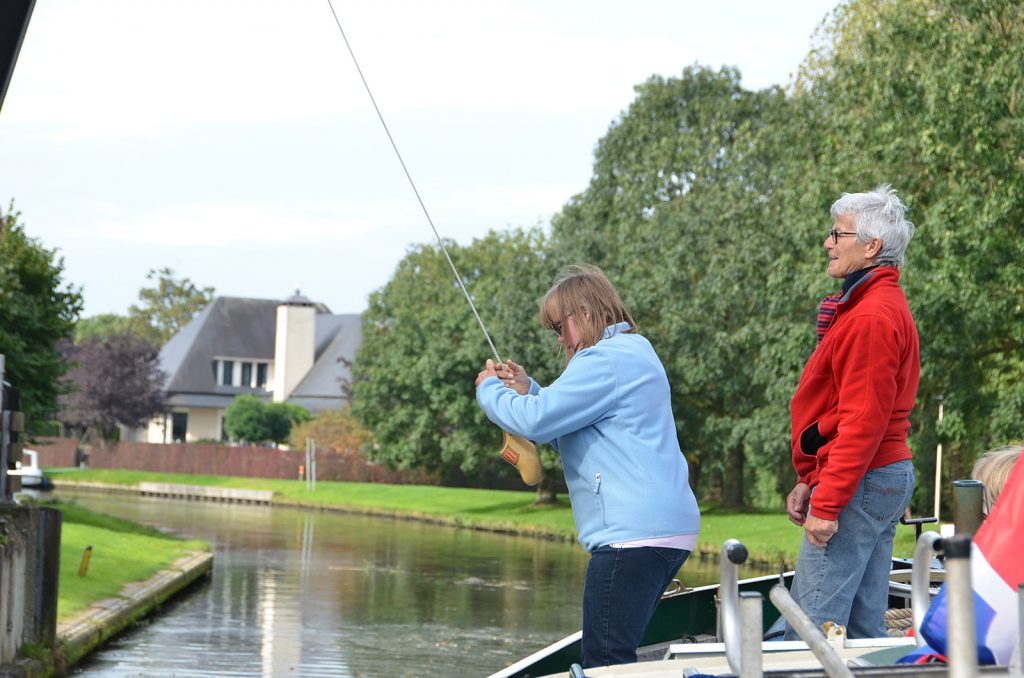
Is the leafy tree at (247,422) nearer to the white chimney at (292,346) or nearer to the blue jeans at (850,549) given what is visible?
the white chimney at (292,346)

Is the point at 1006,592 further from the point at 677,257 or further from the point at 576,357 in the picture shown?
the point at 677,257

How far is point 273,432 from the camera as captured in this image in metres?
70.8

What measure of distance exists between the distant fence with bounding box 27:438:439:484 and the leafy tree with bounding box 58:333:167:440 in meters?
1.49

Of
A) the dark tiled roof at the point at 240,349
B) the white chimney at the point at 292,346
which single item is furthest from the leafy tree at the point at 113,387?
the white chimney at the point at 292,346

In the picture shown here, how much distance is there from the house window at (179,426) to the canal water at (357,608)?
156ft

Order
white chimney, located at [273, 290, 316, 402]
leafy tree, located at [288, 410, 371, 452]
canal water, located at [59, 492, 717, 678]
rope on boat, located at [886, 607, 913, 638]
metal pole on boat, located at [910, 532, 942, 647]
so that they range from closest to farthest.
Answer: metal pole on boat, located at [910, 532, 942, 647] → rope on boat, located at [886, 607, 913, 638] → canal water, located at [59, 492, 717, 678] → leafy tree, located at [288, 410, 371, 452] → white chimney, located at [273, 290, 316, 402]

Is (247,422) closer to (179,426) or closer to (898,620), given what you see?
(179,426)

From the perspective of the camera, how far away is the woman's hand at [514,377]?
4973 mm

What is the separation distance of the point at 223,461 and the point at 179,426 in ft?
56.5

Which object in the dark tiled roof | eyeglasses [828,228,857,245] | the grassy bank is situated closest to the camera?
eyeglasses [828,228,857,245]

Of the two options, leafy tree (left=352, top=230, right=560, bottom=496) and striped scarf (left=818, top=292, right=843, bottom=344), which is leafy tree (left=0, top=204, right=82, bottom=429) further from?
striped scarf (left=818, top=292, right=843, bottom=344)

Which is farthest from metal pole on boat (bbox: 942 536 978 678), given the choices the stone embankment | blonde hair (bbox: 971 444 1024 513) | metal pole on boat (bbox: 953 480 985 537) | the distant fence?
the distant fence

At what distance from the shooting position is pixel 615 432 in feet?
15.1

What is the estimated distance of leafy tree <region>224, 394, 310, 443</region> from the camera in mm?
69688
